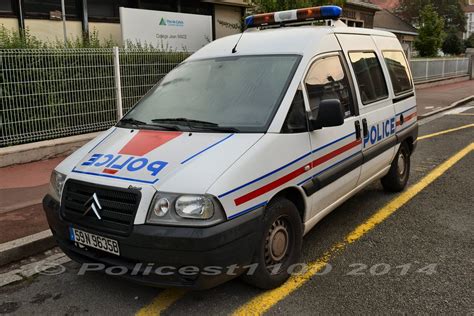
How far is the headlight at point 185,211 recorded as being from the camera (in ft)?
9.43

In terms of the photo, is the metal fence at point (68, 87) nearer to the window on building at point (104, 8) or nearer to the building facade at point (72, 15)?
the building facade at point (72, 15)

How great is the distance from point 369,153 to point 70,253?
116 inches

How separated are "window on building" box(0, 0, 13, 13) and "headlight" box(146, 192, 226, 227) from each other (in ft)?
27.1

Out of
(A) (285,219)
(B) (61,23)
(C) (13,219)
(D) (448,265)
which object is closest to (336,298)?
(A) (285,219)

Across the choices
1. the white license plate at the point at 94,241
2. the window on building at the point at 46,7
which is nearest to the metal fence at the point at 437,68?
the window on building at the point at 46,7

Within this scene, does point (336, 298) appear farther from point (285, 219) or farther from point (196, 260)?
point (196, 260)

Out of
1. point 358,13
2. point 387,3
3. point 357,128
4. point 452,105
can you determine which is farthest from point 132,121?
point 387,3

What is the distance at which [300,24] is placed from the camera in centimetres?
516

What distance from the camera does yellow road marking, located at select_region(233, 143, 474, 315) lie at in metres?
3.27

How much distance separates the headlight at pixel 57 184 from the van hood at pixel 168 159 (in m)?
0.14

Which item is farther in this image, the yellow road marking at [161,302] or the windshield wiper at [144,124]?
the windshield wiper at [144,124]

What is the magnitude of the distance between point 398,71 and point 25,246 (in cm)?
457

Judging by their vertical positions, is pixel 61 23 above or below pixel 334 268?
above

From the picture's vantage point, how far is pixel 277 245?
342 cm
